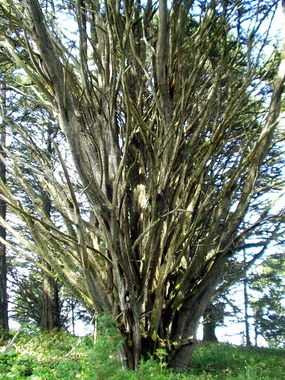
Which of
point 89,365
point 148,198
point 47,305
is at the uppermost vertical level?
point 148,198

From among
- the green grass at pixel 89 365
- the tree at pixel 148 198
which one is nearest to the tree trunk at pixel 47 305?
the green grass at pixel 89 365

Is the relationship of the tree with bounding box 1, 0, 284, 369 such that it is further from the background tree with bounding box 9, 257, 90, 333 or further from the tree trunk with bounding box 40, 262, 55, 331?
the background tree with bounding box 9, 257, 90, 333

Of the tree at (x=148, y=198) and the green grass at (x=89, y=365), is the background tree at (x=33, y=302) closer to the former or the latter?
the green grass at (x=89, y=365)

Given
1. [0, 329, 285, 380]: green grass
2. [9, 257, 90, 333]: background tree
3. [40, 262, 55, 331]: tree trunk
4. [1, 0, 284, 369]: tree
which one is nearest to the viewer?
[0, 329, 285, 380]: green grass

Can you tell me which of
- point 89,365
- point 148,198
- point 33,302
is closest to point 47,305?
point 33,302

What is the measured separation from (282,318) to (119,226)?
A: 1293 cm

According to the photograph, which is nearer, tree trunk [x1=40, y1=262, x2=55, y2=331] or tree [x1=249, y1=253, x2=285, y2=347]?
tree trunk [x1=40, y1=262, x2=55, y2=331]

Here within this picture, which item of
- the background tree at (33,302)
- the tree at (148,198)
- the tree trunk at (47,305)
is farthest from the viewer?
the background tree at (33,302)

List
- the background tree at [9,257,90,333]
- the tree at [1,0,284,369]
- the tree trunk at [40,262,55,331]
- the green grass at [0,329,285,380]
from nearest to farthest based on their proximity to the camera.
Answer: the green grass at [0,329,285,380], the tree at [1,0,284,369], the tree trunk at [40,262,55,331], the background tree at [9,257,90,333]

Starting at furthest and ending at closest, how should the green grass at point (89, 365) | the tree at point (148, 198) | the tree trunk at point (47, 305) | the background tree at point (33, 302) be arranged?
1. the background tree at point (33, 302)
2. the tree trunk at point (47, 305)
3. the tree at point (148, 198)
4. the green grass at point (89, 365)

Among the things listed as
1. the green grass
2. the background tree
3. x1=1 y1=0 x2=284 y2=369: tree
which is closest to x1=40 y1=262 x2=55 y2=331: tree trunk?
the background tree

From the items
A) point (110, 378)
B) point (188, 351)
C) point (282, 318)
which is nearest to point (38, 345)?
point (188, 351)

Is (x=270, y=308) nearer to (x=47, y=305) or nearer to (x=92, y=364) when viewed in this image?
(x=47, y=305)

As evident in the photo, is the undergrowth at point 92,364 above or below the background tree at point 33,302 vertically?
below
